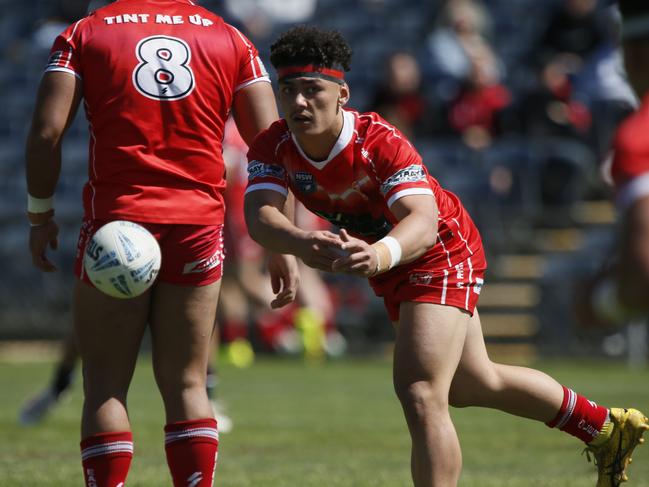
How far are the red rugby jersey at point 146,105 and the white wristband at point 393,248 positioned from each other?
29.6 inches

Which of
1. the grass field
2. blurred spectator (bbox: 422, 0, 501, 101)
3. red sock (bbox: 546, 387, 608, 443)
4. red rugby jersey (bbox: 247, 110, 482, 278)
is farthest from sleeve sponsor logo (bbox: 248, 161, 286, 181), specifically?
blurred spectator (bbox: 422, 0, 501, 101)

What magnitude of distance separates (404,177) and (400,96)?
11499mm

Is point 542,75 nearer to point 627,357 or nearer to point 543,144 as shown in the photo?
point 543,144

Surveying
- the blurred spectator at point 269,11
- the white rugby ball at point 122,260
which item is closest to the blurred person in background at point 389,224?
the white rugby ball at point 122,260

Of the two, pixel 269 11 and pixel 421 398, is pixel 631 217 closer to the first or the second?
pixel 421 398

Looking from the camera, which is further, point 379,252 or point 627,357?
point 627,357

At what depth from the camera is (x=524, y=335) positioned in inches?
625

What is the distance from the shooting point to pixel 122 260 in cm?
439

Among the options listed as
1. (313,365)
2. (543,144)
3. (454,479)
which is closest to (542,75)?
(543,144)

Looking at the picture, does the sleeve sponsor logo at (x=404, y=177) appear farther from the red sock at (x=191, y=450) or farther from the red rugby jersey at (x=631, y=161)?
the red rugby jersey at (x=631, y=161)

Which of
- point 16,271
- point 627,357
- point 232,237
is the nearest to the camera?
point 232,237

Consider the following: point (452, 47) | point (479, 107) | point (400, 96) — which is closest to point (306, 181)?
point (400, 96)

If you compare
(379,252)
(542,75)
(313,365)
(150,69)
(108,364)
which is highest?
(542,75)

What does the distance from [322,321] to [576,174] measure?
3828mm
